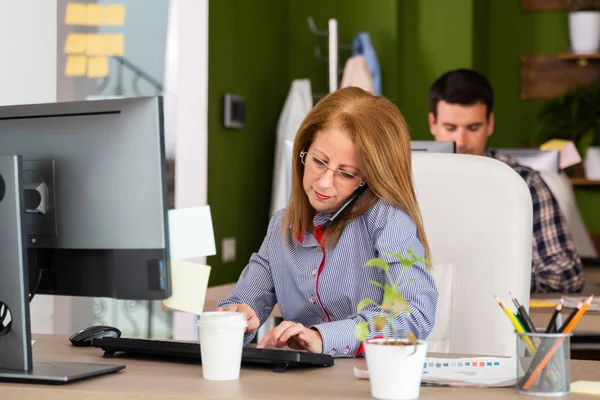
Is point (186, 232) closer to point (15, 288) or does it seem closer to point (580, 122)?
point (15, 288)

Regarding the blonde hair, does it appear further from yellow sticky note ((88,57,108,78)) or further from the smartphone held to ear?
yellow sticky note ((88,57,108,78))

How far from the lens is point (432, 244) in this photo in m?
2.03

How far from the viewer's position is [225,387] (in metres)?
1.28

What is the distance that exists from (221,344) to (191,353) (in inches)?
7.0

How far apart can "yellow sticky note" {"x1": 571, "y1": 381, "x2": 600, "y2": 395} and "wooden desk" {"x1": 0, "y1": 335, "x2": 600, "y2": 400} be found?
0.03 metres

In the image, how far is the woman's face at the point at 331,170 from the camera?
177cm

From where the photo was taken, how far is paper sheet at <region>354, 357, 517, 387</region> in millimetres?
1322

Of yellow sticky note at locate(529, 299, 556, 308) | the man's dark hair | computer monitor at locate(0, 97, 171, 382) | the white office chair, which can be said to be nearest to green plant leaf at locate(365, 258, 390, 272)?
computer monitor at locate(0, 97, 171, 382)

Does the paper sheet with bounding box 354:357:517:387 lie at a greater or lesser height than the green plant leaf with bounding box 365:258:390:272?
lesser

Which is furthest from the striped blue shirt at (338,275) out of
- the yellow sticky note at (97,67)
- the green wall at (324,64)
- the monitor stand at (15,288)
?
the green wall at (324,64)

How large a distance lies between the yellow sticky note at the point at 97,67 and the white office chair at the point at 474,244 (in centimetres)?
185

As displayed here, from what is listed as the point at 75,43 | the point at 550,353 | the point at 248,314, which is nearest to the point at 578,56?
the point at 75,43

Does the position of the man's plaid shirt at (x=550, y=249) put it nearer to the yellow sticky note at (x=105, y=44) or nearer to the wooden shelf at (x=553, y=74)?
Answer: the yellow sticky note at (x=105, y=44)

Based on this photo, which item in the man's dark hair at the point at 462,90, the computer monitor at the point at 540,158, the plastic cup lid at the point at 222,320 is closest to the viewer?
the plastic cup lid at the point at 222,320
